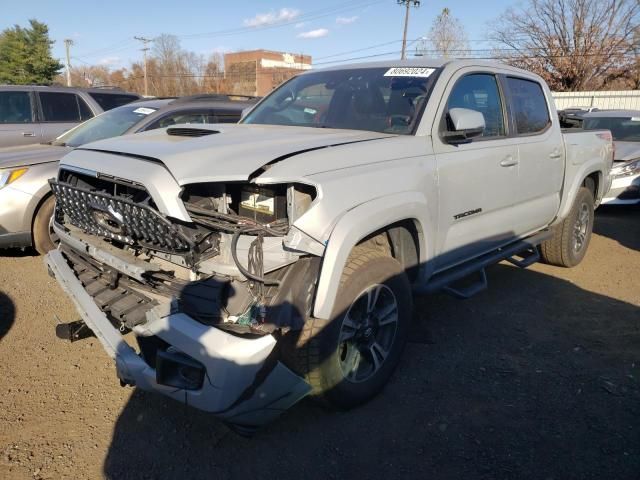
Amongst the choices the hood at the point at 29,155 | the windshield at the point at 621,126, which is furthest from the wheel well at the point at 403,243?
the windshield at the point at 621,126

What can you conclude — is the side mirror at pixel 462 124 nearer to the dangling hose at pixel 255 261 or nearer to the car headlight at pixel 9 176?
the dangling hose at pixel 255 261

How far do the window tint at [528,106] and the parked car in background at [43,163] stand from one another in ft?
11.9

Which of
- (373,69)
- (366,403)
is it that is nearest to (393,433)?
(366,403)

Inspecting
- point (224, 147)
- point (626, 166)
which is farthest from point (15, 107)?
point (626, 166)

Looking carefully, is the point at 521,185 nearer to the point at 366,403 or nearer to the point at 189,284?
the point at 366,403

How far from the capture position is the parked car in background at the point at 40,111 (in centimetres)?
858

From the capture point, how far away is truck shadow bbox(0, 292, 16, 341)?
4089mm

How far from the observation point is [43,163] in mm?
5453

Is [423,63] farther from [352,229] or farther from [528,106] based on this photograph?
[352,229]

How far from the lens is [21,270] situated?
5.34 m

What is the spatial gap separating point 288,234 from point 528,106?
3237mm

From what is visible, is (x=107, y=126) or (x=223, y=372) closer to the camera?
(x=223, y=372)

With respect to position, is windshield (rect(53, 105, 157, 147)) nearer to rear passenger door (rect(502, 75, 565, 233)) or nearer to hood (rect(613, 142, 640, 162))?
rear passenger door (rect(502, 75, 565, 233))

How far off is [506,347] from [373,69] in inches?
92.2
